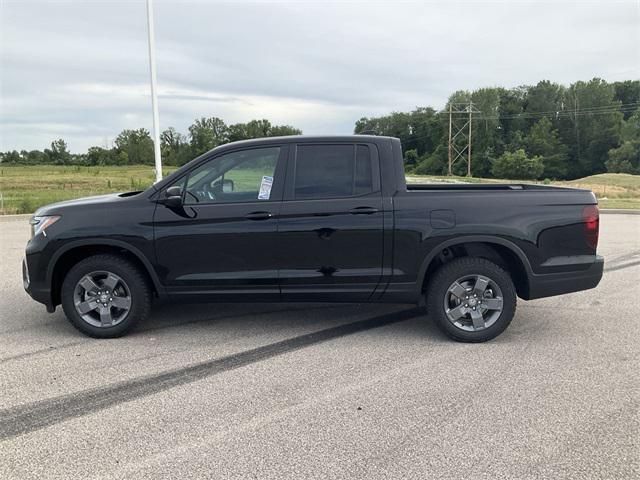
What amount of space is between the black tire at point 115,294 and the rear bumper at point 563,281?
11.7 feet

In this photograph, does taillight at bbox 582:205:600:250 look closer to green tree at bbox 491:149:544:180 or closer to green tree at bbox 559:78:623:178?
green tree at bbox 491:149:544:180

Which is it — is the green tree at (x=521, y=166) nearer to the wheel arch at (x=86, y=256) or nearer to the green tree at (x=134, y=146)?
the green tree at (x=134, y=146)

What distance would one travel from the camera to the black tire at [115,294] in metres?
4.77

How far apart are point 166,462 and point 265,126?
114 ft

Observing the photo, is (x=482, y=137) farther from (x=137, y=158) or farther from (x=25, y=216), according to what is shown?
(x=25, y=216)

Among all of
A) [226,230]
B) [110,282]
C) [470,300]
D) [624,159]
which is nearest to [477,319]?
[470,300]

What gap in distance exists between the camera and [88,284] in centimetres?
479

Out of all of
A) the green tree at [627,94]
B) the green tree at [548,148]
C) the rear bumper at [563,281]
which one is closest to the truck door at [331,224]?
the rear bumper at [563,281]

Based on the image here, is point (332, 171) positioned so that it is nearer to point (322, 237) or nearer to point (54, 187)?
point (322, 237)

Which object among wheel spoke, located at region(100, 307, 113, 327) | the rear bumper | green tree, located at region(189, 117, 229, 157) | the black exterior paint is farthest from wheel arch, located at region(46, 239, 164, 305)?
green tree, located at region(189, 117, 229, 157)

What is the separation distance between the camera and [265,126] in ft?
119

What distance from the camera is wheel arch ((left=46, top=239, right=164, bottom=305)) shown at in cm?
474

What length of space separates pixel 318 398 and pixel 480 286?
1942 millimetres

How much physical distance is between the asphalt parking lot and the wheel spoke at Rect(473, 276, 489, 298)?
479 millimetres
